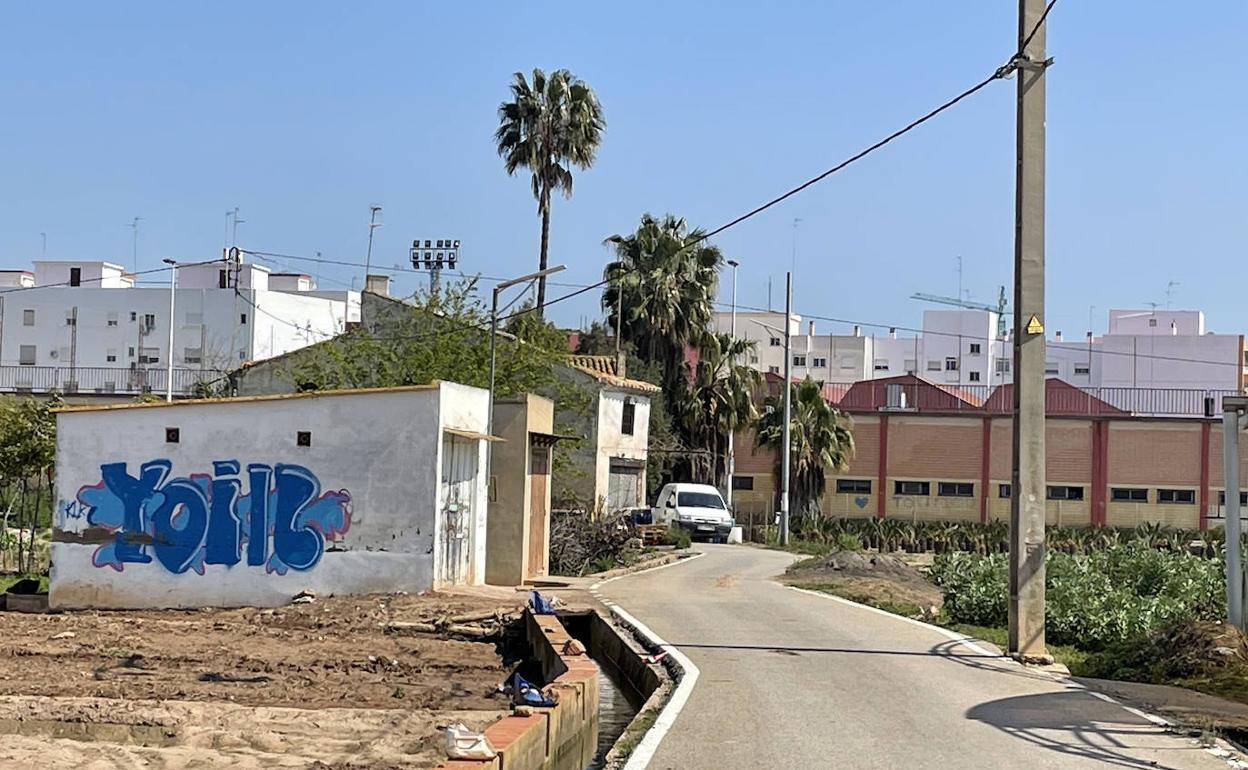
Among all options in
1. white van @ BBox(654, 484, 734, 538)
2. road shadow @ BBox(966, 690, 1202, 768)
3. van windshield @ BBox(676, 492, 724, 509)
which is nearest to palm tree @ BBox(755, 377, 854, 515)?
van windshield @ BBox(676, 492, 724, 509)

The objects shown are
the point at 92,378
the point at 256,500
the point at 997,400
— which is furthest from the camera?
the point at 92,378

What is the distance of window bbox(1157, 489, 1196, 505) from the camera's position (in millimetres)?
67188

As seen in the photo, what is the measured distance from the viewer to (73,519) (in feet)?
84.3

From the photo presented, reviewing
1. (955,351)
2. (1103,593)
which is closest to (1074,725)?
(1103,593)

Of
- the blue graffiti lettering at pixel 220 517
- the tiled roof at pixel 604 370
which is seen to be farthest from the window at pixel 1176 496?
the blue graffiti lettering at pixel 220 517

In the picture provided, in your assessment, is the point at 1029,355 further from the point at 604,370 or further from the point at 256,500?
the point at 604,370

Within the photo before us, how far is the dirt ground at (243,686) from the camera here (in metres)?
13.3

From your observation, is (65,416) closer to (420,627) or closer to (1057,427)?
(420,627)

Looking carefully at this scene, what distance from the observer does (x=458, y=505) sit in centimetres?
2641

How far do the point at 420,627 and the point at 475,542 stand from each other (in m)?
6.10

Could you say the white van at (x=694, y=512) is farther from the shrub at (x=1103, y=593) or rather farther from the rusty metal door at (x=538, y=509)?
the shrub at (x=1103, y=593)

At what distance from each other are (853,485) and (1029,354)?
53649mm

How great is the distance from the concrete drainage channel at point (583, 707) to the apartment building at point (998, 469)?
150 feet

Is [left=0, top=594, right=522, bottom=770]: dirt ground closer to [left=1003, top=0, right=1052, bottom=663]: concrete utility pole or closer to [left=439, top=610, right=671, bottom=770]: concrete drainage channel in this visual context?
[left=439, top=610, right=671, bottom=770]: concrete drainage channel
